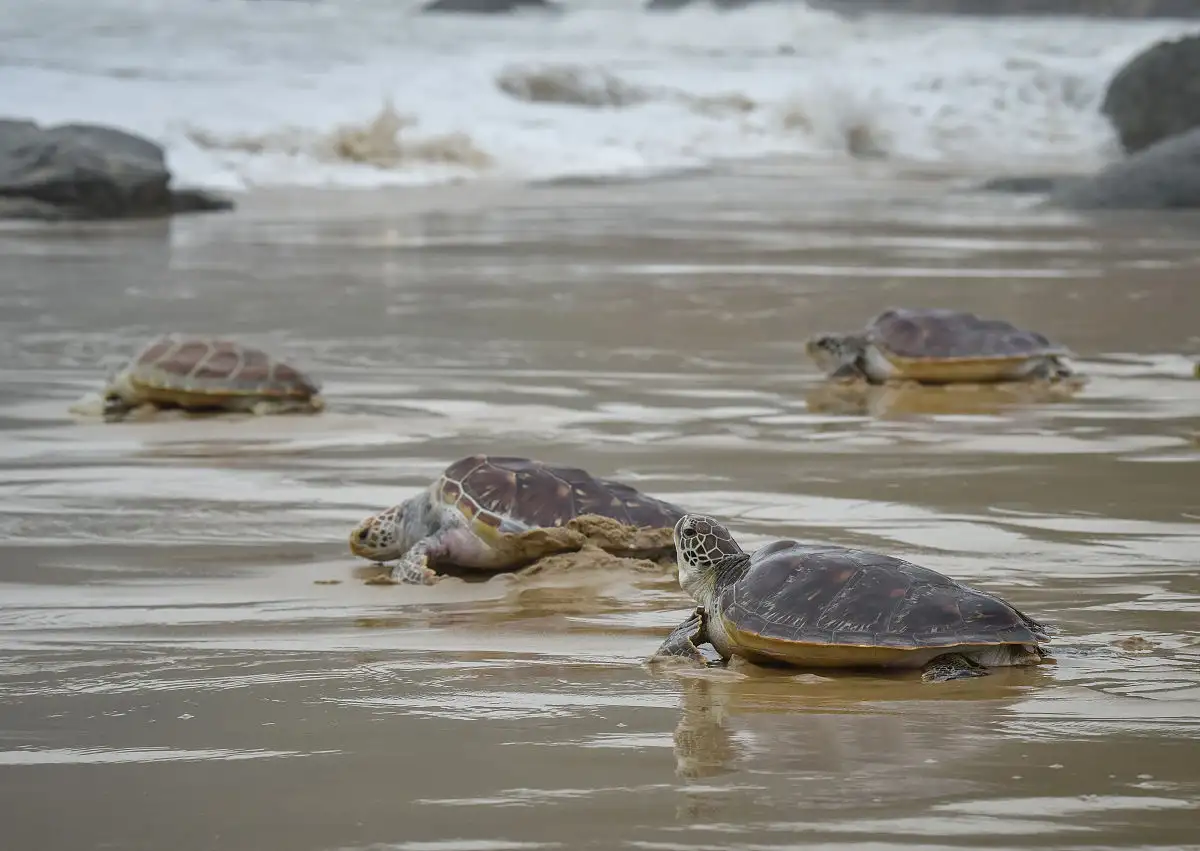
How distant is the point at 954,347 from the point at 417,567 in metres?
4.21

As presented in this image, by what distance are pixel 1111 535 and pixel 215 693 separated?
9.12 ft

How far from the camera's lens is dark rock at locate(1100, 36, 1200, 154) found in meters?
24.4

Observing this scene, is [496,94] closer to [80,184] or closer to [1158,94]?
[1158,94]

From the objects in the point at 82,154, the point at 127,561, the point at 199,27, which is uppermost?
the point at 199,27

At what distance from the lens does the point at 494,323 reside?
10422 millimetres

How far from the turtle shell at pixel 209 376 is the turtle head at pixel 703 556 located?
3.88 metres

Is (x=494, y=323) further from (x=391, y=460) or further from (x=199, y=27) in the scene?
(x=199, y=27)

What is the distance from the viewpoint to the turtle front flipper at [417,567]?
4867 millimetres

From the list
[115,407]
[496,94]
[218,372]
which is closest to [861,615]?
[218,372]

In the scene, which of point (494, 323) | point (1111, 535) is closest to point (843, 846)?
point (1111, 535)

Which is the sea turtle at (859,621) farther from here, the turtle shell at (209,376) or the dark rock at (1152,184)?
the dark rock at (1152,184)

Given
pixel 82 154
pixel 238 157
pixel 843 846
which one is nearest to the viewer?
pixel 843 846

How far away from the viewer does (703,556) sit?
4031 mm

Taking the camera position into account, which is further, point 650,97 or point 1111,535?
point 650,97
